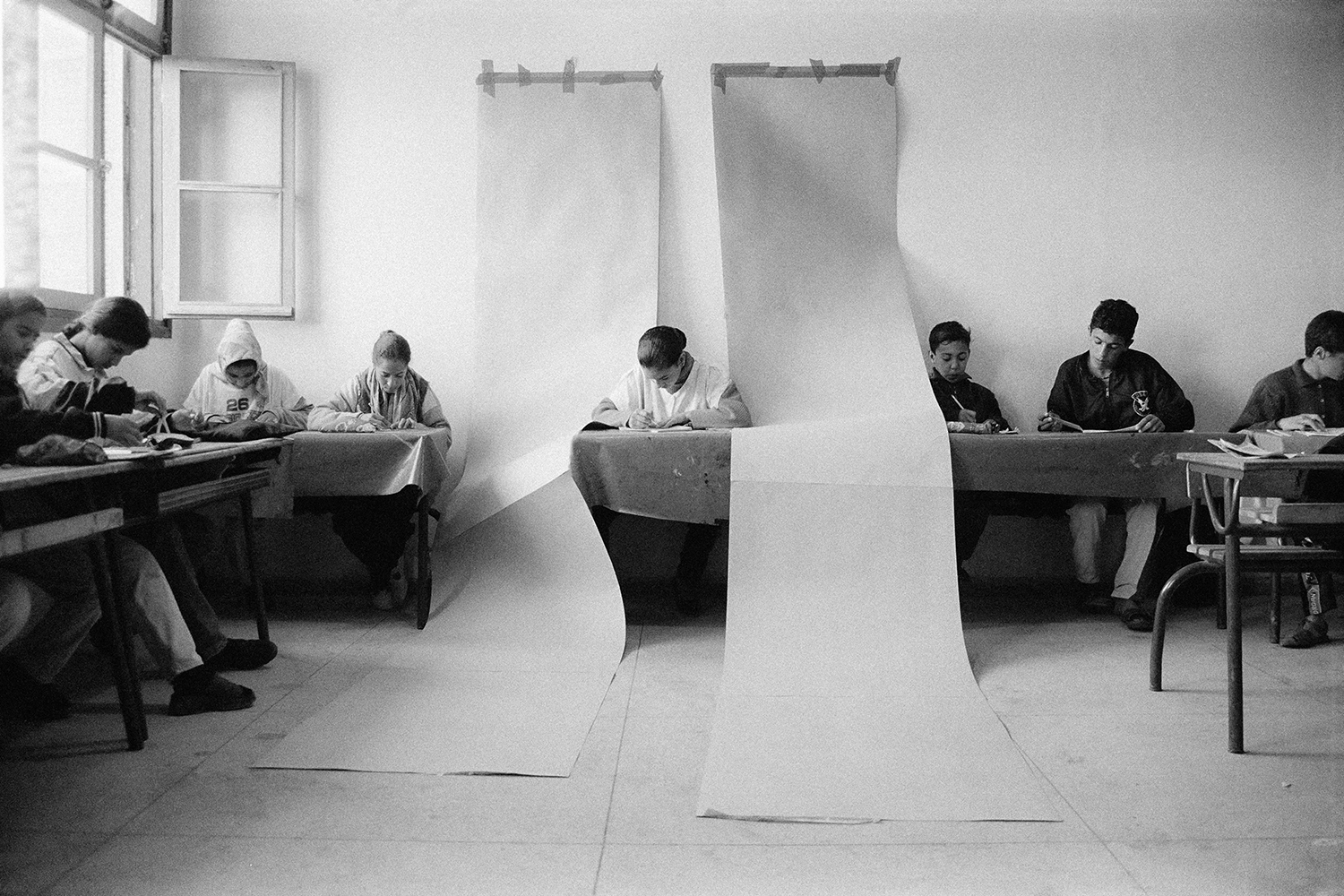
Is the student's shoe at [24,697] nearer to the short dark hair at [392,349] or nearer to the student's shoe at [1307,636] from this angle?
the short dark hair at [392,349]

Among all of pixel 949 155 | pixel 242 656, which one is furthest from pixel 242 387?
pixel 949 155

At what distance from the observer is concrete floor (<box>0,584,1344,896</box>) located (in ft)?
5.71

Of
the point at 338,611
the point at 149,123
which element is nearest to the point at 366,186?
the point at 149,123

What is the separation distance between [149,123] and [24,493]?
2857mm

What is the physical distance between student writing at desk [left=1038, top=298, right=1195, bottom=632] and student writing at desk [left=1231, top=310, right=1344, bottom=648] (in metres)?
0.25

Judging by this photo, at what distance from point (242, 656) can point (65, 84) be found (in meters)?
2.27

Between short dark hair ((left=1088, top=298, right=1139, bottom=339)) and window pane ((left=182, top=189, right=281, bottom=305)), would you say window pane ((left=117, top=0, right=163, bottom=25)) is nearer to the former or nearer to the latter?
window pane ((left=182, top=189, right=281, bottom=305))

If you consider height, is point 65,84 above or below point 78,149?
above

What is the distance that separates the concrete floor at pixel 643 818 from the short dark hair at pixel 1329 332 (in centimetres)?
155

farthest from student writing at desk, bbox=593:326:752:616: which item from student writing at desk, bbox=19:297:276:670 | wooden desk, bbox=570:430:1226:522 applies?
student writing at desk, bbox=19:297:276:670

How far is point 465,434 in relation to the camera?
4.47 m

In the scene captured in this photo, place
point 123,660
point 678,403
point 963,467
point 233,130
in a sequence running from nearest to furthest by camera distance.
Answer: point 123,660 → point 963,467 → point 678,403 → point 233,130

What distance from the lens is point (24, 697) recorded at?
8.32 feet

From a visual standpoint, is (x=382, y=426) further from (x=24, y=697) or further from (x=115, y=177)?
(x=24, y=697)
